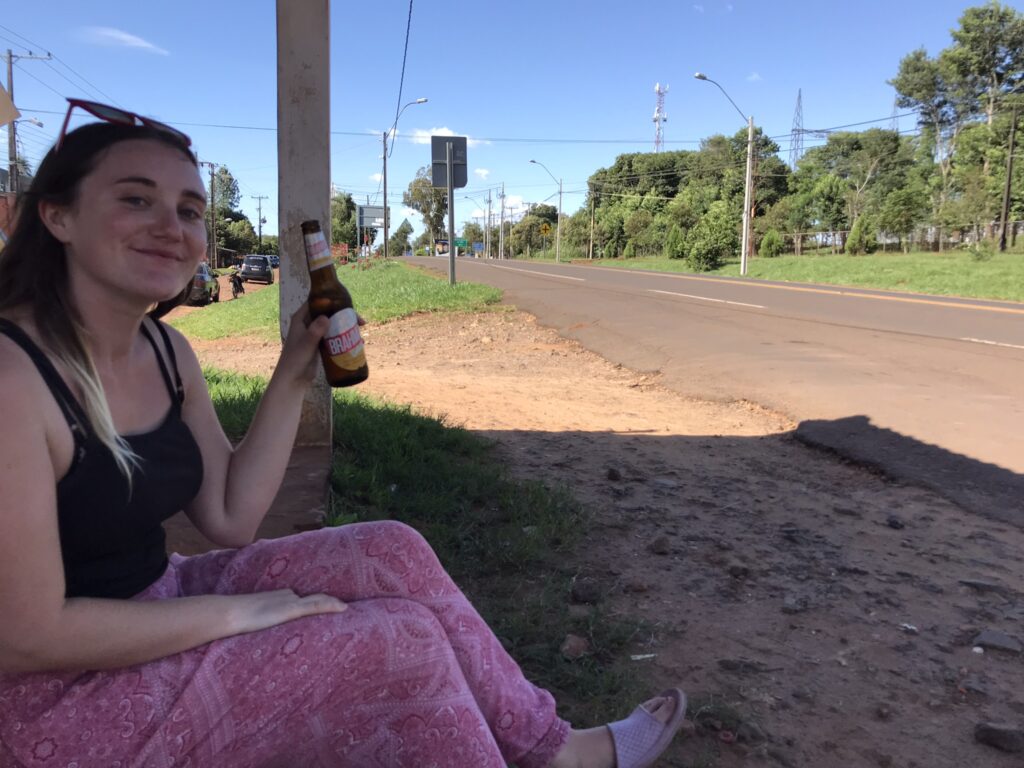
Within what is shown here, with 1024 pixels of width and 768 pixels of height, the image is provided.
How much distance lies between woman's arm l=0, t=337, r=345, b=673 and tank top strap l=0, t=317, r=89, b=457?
0.7 inches

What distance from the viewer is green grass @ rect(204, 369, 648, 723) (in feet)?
8.45

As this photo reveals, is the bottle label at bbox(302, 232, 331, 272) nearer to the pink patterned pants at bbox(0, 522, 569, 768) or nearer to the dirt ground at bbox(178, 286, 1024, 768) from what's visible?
the pink patterned pants at bbox(0, 522, 569, 768)

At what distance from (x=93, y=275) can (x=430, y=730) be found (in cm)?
99

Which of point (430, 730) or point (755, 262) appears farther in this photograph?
point (755, 262)

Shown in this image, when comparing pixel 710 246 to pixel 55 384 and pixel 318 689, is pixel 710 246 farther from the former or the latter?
pixel 55 384

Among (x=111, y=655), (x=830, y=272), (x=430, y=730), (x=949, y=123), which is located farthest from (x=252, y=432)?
(x=949, y=123)

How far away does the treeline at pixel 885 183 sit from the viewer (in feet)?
115

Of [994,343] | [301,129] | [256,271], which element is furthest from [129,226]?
[256,271]

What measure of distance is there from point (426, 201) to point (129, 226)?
6976 cm

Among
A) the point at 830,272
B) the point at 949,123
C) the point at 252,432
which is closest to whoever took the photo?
the point at 252,432

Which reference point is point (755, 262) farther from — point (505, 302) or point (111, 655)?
point (111, 655)

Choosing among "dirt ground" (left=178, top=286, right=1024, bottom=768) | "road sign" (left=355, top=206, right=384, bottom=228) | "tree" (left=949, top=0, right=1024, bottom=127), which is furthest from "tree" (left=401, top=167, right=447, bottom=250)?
"dirt ground" (left=178, top=286, right=1024, bottom=768)

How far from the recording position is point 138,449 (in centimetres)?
141

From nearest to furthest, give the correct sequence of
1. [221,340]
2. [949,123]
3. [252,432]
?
[252,432], [221,340], [949,123]
